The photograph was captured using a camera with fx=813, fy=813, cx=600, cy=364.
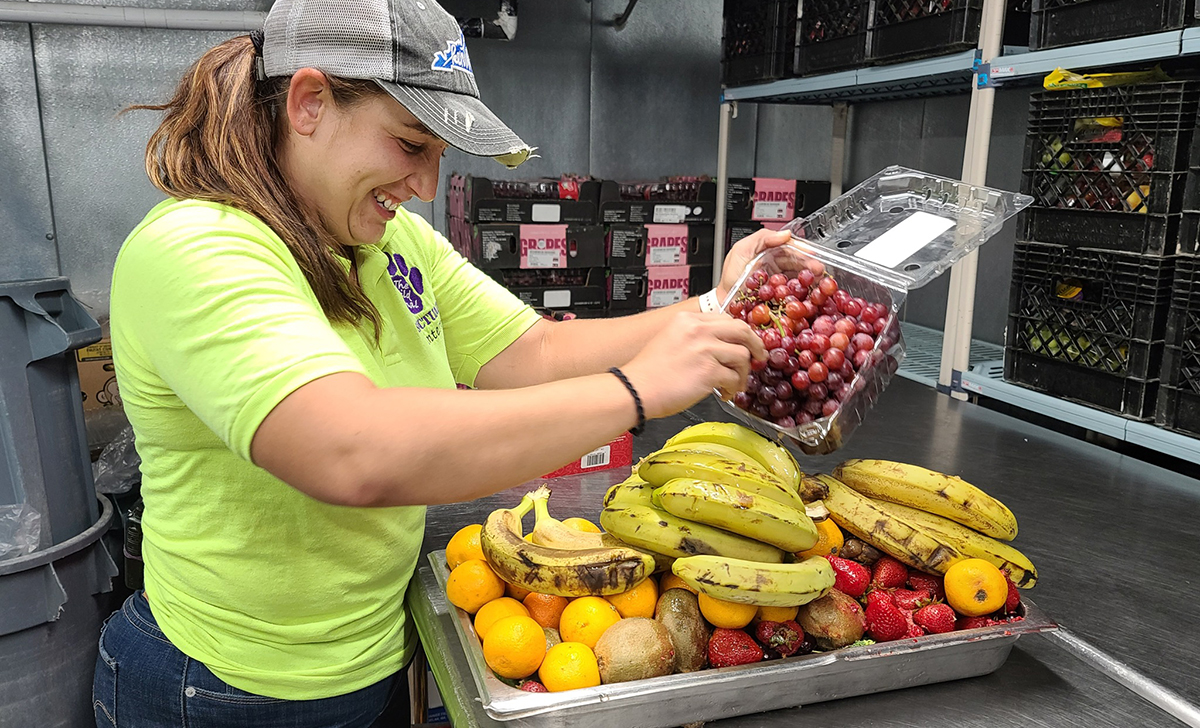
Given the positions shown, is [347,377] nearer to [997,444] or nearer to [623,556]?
[623,556]

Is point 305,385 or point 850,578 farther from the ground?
point 305,385

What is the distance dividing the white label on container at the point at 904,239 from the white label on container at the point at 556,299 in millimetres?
2101

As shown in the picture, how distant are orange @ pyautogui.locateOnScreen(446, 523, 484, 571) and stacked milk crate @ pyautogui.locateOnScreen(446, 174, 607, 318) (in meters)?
2.14

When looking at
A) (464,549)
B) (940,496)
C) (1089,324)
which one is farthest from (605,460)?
(1089,324)

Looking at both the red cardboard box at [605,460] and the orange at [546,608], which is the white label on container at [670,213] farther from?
the orange at [546,608]

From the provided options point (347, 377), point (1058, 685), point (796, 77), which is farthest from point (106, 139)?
point (1058, 685)

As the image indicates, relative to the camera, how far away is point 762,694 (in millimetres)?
943

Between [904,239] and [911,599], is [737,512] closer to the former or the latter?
[911,599]

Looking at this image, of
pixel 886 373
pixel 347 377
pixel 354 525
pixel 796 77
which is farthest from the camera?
pixel 796 77

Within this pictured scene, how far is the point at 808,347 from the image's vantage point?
1.18 m

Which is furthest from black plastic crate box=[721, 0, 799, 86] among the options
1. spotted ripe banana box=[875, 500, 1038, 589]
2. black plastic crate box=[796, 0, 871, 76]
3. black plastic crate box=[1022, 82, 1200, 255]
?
spotted ripe banana box=[875, 500, 1038, 589]

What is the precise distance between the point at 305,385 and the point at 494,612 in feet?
1.34

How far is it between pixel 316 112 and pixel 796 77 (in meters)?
2.61

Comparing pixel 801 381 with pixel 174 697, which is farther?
pixel 801 381
